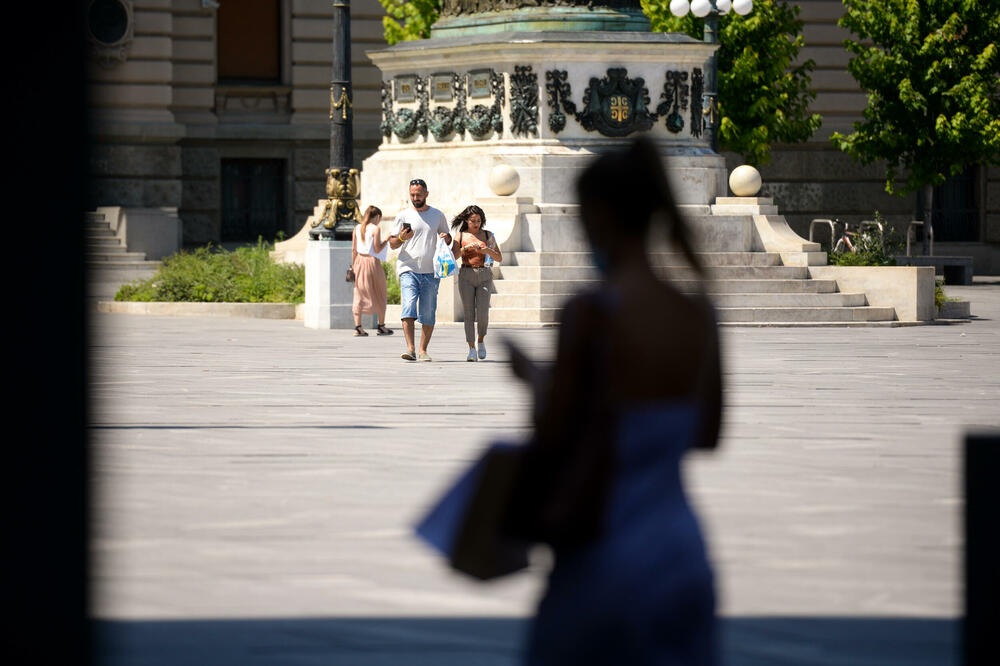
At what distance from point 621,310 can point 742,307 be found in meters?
20.5

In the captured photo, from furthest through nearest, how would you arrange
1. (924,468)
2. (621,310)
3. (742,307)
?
(742,307) → (924,468) → (621,310)

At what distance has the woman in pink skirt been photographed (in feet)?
70.1

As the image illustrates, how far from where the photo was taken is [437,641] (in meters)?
5.68

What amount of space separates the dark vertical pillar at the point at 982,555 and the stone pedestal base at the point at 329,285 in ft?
63.2

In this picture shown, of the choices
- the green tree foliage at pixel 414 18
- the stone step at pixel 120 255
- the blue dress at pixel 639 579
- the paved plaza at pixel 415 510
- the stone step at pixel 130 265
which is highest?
the green tree foliage at pixel 414 18

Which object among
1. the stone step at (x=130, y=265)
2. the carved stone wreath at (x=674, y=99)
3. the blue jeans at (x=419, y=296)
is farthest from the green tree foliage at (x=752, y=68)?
the blue jeans at (x=419, y=296)

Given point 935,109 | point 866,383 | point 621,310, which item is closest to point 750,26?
point 935,109

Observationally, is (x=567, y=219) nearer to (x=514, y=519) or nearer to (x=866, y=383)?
(x=866, y=383)

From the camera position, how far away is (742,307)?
78.0ft

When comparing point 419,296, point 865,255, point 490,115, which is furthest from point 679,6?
point 419,296

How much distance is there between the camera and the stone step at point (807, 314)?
23.5 meters

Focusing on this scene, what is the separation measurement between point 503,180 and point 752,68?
47.6 ft

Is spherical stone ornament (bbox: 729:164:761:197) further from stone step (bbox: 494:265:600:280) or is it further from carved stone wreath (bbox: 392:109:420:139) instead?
carved stone wreath (bbox: 392:109:420:139)

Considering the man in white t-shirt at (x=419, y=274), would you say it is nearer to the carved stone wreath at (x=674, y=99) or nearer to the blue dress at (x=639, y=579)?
the carved stone wreath at (x=674, y=99)
